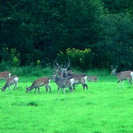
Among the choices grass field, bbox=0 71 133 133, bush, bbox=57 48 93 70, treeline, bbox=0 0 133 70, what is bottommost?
grass field, bbox=0 71 133 133

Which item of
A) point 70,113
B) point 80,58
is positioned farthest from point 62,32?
point 70,113

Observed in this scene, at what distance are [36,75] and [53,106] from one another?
1489 cm

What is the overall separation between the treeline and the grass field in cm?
1337

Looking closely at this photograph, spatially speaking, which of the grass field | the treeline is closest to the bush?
the treeline

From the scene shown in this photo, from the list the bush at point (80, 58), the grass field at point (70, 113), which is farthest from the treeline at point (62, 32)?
the grass field at point (70, 113)

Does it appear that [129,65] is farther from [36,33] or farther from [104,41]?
[36,33]

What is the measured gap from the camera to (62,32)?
35875 millimetres

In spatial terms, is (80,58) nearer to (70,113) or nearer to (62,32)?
(62,32)

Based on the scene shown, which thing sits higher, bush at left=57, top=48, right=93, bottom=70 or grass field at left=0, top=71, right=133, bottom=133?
bush at left=57, top=48, right=93, bottom=70

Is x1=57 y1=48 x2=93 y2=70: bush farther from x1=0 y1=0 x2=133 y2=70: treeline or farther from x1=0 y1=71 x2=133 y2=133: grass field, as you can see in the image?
x1=0 y1=71 x2=133 y2=133: grass field

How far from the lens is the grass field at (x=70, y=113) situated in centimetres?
1178

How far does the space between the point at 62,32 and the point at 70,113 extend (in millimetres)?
22513

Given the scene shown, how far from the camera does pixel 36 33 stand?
36500 millimetres

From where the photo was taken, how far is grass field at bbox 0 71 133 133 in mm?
11781
